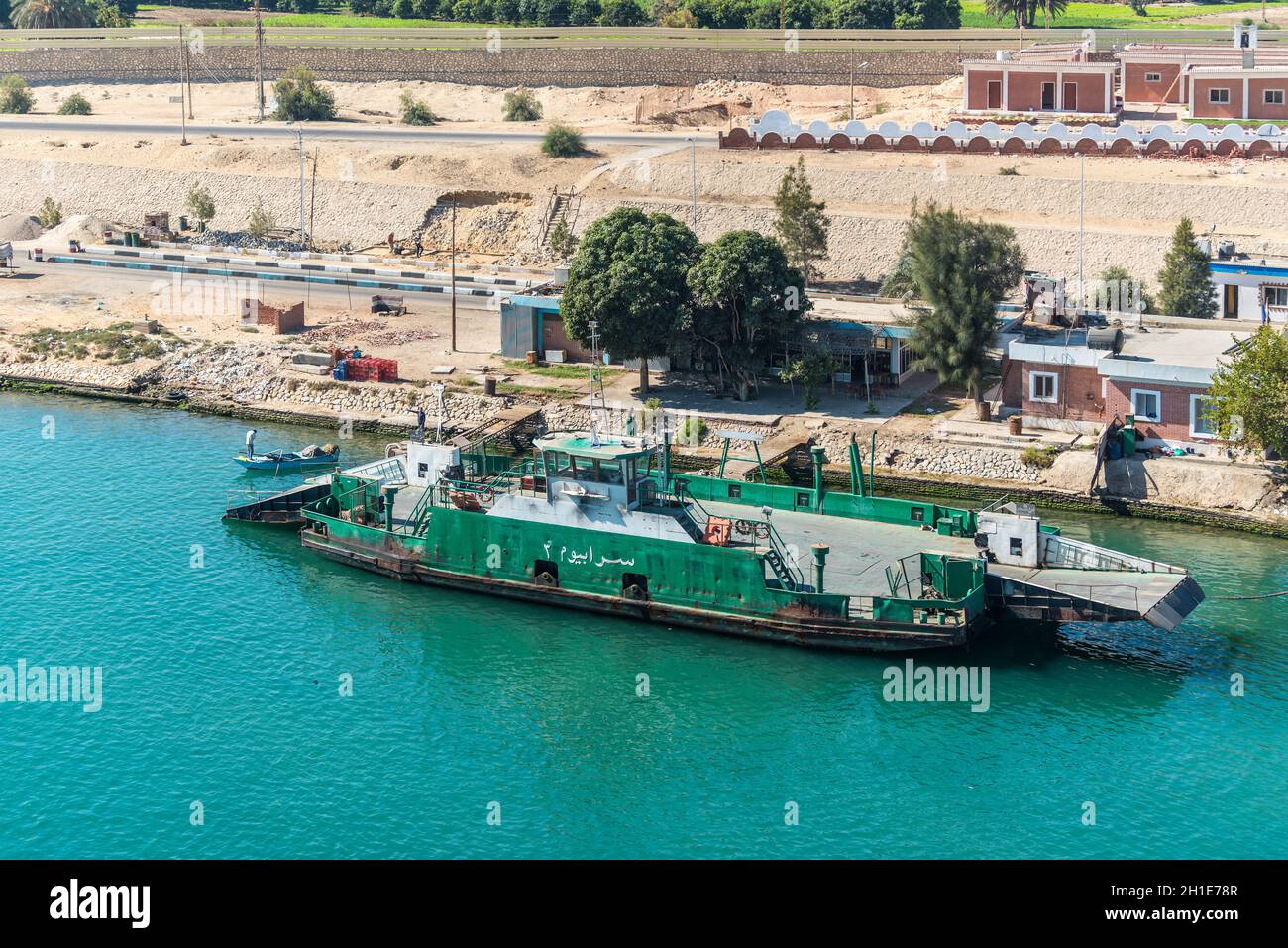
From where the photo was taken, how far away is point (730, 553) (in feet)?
186

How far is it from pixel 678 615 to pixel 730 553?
3.01 m

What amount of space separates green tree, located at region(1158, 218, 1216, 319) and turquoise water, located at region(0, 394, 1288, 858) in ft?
69.0

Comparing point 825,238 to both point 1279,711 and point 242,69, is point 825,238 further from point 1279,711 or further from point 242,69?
point 242,69

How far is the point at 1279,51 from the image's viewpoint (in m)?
123

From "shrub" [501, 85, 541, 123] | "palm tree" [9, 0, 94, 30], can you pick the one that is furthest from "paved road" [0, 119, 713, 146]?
"palm tree" [9, 0, 94, 30]

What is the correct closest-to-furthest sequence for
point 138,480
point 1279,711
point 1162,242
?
point 1279,711, point 138,480, point 1162,242

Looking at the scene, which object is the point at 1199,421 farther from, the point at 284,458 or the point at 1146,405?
the point at 284,458

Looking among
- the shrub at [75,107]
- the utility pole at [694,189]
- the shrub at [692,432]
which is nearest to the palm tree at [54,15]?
the shrub at [75,107]

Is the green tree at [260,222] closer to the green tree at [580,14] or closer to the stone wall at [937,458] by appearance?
the stone wall at [937,458]

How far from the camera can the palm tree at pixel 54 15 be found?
18112 cm

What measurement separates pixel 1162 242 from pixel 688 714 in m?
52.7

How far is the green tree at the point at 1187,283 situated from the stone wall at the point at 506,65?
5945 centimetres

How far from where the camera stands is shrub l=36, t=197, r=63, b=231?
121 metres

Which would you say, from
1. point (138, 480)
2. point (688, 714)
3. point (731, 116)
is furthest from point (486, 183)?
point (688, 714)
